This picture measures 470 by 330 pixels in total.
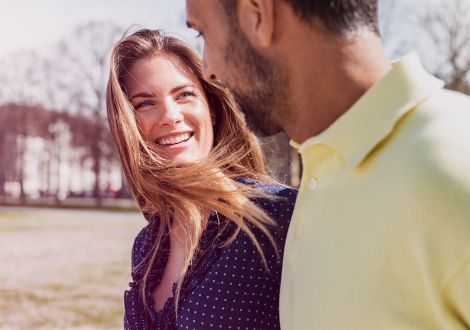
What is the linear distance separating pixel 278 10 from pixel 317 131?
0.87ft

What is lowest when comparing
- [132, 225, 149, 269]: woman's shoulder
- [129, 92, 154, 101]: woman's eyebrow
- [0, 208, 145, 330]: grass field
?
[0, 208, 145, 330]: grass field

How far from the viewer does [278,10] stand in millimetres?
1334

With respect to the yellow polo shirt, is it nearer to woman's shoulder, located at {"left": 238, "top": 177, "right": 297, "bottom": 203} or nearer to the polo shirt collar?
the polo shirt collar

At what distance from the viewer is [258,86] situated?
1.40m

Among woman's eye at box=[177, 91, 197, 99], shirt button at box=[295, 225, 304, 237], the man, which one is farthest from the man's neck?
woman's eye at box=[177, 91, 197, 99]

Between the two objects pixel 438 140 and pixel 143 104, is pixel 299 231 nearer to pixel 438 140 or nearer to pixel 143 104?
pixel 438 140

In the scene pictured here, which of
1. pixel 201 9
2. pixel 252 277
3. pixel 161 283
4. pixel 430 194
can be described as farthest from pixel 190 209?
pixel 430 194

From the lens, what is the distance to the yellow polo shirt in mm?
1104

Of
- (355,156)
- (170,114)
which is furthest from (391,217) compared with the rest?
(170,114)

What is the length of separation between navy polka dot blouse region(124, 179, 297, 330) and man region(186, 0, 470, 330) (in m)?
0.78

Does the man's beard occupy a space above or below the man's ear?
below

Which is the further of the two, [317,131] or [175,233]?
[175,233]

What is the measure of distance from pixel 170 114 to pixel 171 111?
0.02 meters

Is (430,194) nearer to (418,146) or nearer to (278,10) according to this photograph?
(418,146)
